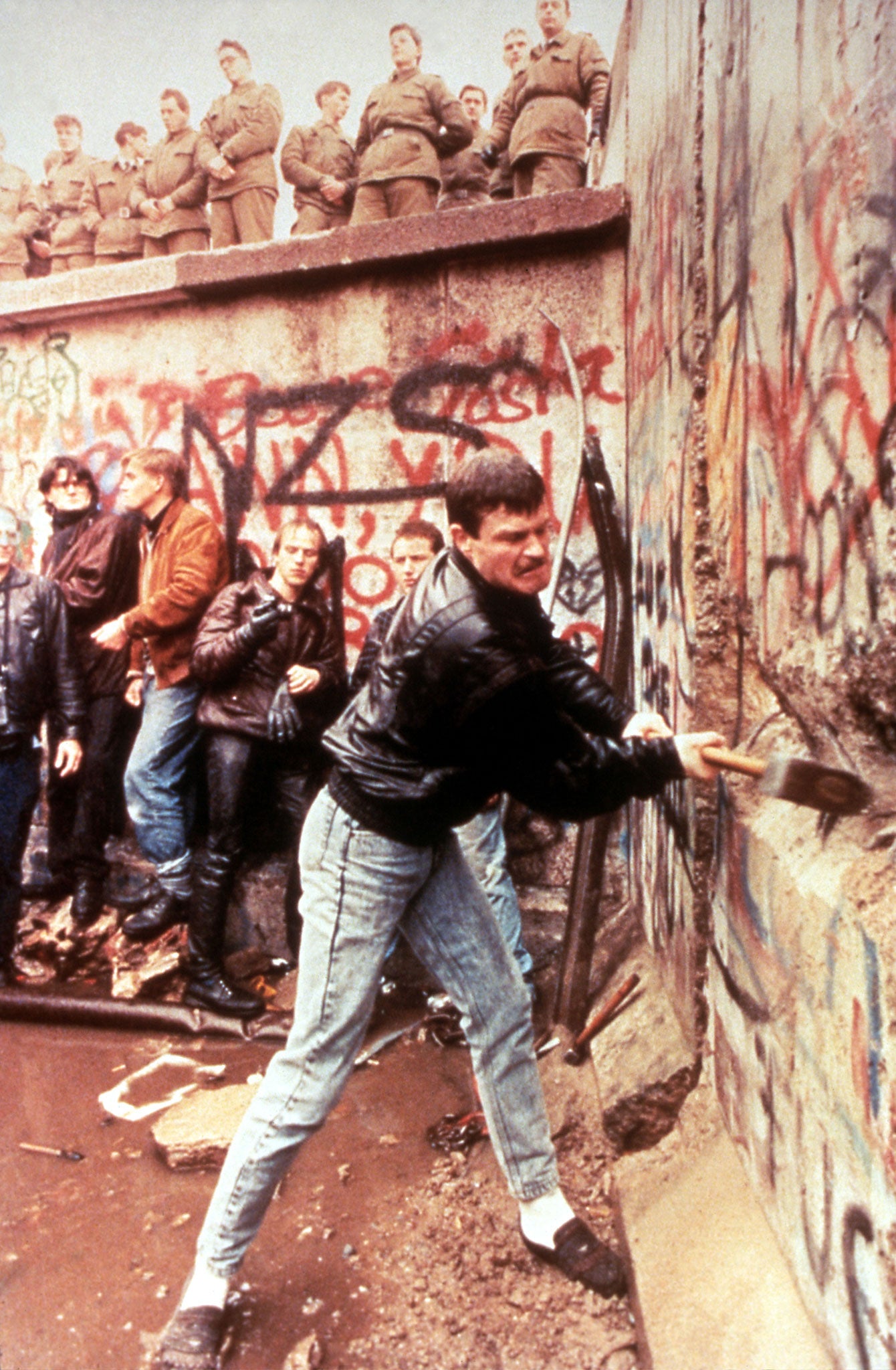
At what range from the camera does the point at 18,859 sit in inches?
173

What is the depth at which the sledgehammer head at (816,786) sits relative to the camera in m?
1.66

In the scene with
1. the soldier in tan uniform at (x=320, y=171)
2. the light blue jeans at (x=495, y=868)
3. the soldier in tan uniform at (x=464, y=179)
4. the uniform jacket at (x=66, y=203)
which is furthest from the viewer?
the uniform jacket at (x=66, y=203)

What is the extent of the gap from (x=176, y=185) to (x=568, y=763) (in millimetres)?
6658

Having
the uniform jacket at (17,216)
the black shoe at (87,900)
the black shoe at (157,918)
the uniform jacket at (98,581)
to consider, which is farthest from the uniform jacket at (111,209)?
the black shoe at (157,918)

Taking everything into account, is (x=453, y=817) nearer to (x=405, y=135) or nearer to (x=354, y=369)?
(x=354, y=369)

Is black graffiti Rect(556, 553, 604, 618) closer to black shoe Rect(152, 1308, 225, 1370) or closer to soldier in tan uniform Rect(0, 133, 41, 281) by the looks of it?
black shoe Rect(152, 1308, 225, 1370)

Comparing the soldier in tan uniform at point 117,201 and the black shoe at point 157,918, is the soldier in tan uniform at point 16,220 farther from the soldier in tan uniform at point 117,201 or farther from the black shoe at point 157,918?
the black shoe at point 157,918

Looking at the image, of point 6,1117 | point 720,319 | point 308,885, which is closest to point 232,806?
point 6,1117

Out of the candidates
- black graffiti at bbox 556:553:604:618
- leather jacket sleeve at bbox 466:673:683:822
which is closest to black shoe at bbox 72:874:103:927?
black graffiti at bbox 556:553:604:618

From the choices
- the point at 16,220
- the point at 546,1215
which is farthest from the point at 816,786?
the point at 16,220

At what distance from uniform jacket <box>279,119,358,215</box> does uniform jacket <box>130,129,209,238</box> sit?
0.68 m

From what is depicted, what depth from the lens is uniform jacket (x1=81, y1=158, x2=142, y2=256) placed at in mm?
7316

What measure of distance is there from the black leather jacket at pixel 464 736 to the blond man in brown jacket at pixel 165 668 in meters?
2.49

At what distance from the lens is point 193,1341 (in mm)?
2213
